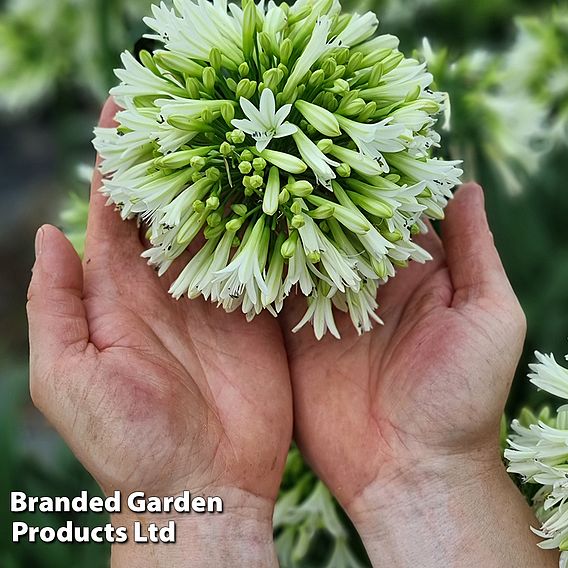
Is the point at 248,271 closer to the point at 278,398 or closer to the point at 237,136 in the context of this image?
the point at 237,136

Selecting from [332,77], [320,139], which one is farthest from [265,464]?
[332,77]

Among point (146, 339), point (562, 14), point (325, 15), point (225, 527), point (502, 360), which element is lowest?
point (225, 527)

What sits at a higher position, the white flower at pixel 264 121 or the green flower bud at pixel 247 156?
the white flower at pixel 264 121

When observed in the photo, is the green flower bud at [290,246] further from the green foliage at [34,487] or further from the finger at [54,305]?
the green foliage at [34,487]

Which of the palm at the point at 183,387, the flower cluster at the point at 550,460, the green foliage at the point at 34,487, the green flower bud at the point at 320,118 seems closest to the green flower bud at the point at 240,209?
the green flower bud at the point at 320,118

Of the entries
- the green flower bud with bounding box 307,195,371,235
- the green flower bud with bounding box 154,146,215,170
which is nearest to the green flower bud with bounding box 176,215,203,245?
the green flower bud with bounding box 154,146,215,170

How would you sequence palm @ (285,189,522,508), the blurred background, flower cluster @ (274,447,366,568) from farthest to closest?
1. the blurred background
2. flower cluster @ (274,447,366,568)
3. palm @ (285,189,522,508)

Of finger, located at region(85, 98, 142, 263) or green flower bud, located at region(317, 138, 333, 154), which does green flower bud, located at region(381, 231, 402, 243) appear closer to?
green flower bud, located at region(317, 138, 333, 154)

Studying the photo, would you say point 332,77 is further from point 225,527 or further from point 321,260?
point 225,527
